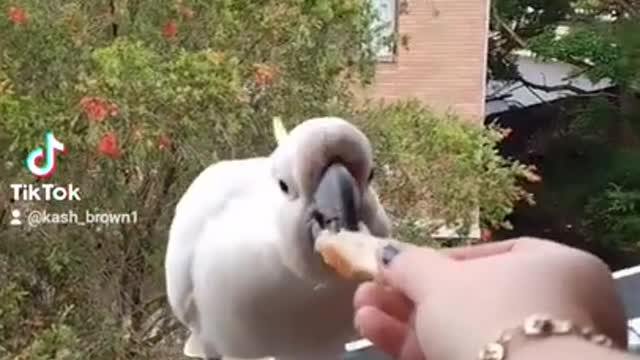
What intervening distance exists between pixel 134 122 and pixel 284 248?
0.82 metres

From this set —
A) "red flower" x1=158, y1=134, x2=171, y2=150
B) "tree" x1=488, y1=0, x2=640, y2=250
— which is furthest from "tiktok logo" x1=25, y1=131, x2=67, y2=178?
"tree" x1=488, y1=0, x2=640, y2=250

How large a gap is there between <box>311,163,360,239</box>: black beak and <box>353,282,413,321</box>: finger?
0.57 feet

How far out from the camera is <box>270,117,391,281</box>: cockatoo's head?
54 cm

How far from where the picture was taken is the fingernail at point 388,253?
13.8 inches

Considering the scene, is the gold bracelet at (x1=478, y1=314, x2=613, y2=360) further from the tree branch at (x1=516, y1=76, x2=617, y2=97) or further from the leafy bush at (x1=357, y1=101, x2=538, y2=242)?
the tree branch at (x1=516, y1=76, x2=617, y2=97)

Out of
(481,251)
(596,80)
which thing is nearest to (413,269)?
(481,251)

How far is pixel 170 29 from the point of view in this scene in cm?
Result: 143

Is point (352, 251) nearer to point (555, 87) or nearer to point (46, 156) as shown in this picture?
point (46, 156)

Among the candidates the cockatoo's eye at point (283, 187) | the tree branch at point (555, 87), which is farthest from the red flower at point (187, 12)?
the tree branch at point (555, 87)

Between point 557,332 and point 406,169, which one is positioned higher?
point 557,332

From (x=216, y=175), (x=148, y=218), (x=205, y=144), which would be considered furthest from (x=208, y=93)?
(x=216, y=175)

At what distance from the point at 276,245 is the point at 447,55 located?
6.72 ft

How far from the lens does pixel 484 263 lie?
321 mm

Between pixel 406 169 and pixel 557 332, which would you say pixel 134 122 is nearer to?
pixel 406 169
